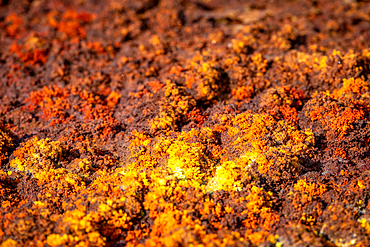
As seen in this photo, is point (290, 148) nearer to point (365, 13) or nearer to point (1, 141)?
point (1, 141)

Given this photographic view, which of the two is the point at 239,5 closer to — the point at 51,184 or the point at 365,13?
the point at 365,13

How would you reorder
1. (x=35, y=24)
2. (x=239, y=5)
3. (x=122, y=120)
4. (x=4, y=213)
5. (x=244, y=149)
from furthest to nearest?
(x=239, y=5) → (x=35, y=24) → (x=122, y=120) → (x=244, y=149) → (x=4, y=213)

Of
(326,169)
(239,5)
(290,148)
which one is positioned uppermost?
(239,5)

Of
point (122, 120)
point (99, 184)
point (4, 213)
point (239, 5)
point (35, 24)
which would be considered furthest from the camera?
point (239, 5)

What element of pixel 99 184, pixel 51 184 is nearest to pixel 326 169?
pixel 99 184

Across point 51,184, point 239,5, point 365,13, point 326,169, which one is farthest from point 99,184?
point 365,13

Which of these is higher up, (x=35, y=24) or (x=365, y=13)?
(x=35, y=24)

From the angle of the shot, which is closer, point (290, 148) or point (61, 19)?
point (290, 148)
